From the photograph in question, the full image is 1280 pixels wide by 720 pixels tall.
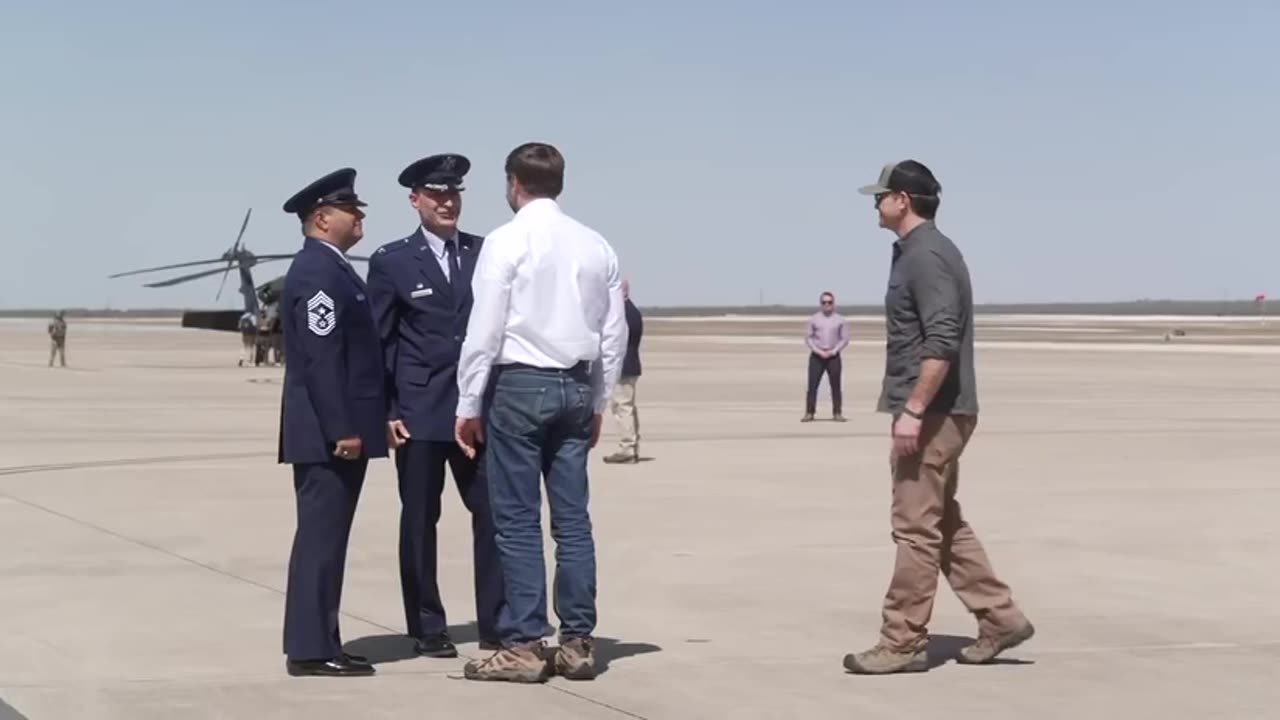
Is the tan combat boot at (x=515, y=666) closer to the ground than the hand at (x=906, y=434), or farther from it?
closer to the ground

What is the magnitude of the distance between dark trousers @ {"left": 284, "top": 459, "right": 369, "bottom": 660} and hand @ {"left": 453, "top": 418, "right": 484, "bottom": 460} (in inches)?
16.5

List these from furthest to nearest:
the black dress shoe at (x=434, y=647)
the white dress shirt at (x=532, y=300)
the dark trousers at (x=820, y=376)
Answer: the dark trousers at (x=820, y=376) < the black dress shoe at (x=434, y=647) < the white dress shirt at (x=532, y=300)

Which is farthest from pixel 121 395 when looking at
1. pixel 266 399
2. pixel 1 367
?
pixel 1 367

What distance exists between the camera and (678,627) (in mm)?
9242

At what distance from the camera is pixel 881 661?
8.03 m

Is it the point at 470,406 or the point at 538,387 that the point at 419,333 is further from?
the point at 538,387

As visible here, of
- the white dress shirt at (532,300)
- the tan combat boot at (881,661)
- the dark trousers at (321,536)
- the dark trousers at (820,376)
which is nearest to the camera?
the white dress shirt at (532,300)

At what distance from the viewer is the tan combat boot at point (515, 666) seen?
7832 millimetres

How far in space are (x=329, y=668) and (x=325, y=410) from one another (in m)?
1.00

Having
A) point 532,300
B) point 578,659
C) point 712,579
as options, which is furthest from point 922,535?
point 712,579

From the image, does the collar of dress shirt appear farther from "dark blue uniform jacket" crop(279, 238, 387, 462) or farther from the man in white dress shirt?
"dark blue uniform jacket" crop(279, 238, 387, 462)

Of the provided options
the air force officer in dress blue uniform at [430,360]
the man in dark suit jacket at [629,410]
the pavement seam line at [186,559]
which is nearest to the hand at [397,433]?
the air force officer in dress blue uniform at [430,360]

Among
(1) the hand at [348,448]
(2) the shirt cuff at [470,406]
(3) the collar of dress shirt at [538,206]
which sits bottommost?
(1) the hand at [348,448]

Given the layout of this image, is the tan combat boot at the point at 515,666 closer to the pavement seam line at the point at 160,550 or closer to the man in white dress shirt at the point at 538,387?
the man in white dress shirt at the point at 538,387
